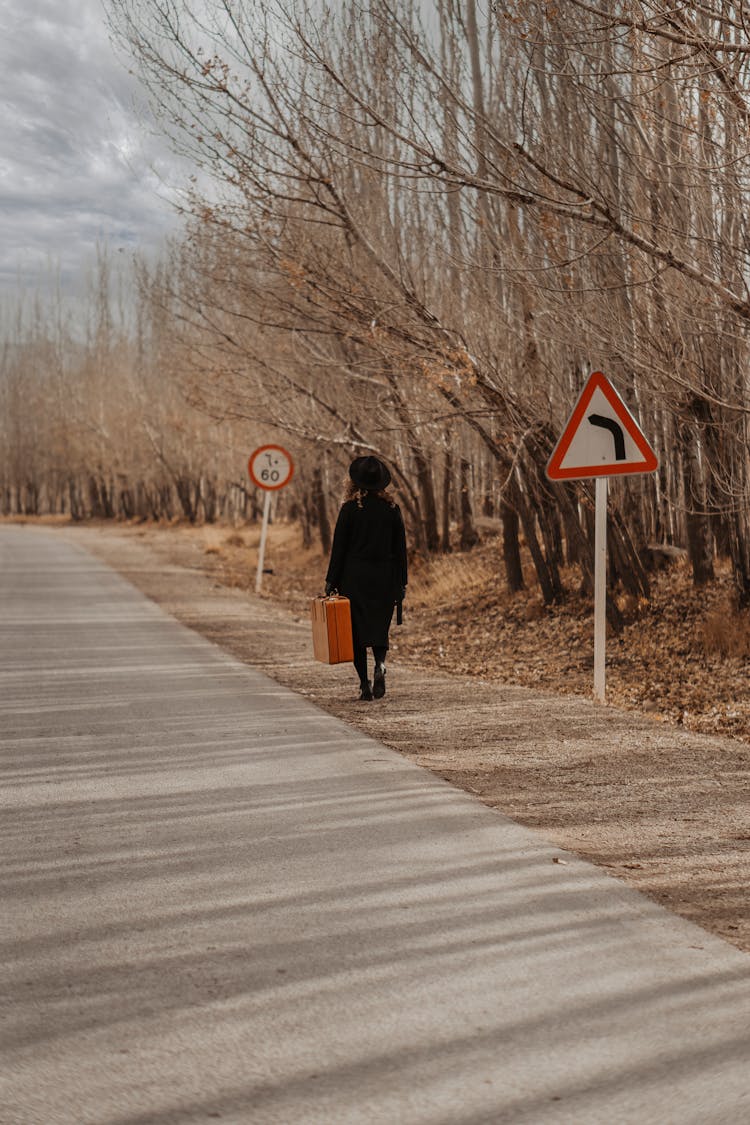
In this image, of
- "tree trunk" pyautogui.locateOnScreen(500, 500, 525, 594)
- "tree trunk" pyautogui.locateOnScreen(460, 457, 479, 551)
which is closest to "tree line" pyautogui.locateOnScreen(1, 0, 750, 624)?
"tree trunk" pyautogui.locateOnScreen(500, 500, 525, 594)

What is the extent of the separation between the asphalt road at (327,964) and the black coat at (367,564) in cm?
316

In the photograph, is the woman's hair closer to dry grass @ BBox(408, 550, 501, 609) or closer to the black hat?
the black hat

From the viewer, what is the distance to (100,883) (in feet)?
17.0

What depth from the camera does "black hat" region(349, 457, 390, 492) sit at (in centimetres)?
1088

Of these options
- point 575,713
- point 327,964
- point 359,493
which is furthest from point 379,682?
point 327,964

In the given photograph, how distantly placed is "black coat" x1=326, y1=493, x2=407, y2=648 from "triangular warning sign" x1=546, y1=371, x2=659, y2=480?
1.55m

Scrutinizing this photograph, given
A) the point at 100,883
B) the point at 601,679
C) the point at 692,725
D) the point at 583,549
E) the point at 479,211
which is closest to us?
the point at 100,883

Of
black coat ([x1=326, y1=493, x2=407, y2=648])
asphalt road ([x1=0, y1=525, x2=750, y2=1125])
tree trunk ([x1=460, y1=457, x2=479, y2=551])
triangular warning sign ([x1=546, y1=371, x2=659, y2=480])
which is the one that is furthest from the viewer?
tree trunk ([x1=460, y1=457, x2=479, y2=551])

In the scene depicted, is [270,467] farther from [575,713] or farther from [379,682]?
[575,713]

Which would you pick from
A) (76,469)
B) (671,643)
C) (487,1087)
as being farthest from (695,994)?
(76,469)

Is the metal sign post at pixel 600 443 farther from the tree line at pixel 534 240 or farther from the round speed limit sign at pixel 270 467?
the round speed limit sign at pixel 270 467

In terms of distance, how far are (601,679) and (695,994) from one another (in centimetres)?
723

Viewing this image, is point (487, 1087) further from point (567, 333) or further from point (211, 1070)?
point (567, 333)

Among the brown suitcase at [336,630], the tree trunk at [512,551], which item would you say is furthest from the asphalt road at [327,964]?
the tree trunk at [512,551]
